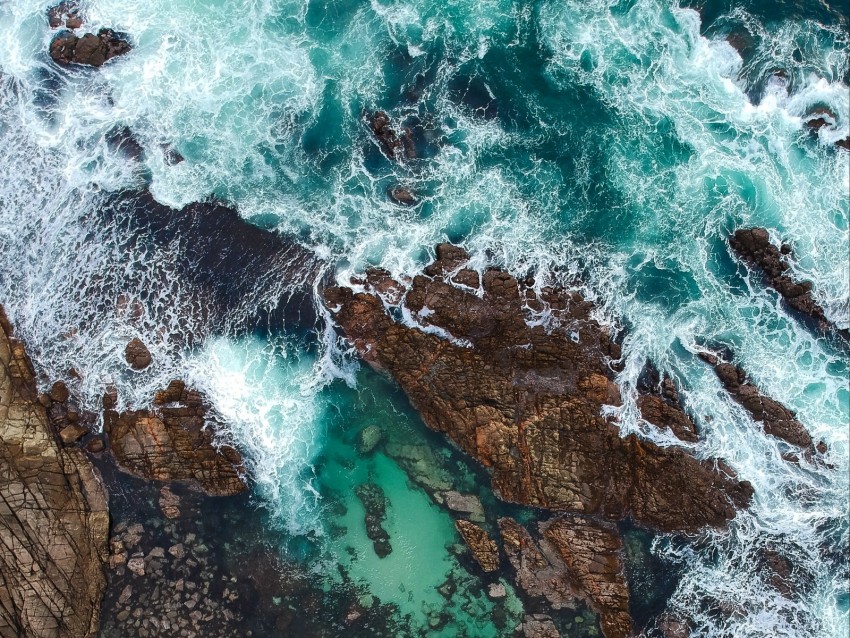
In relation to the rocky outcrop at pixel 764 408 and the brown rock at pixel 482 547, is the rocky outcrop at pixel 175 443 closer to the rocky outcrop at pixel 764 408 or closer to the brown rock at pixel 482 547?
the brown rock at pixel 482 547

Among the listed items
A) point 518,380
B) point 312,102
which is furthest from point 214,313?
point 518,380

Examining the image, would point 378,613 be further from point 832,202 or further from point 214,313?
point 832,202

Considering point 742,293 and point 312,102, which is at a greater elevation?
point 312,102

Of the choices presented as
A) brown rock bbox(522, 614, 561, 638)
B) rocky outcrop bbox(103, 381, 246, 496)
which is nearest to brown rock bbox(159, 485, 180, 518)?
rocky outcrop bbox(103, 381, 246, 496)

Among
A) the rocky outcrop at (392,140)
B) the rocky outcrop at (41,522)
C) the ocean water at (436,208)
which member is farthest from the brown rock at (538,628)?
the rocky outcrop at (392,140)

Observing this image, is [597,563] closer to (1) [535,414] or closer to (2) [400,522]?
(1) [535,414]

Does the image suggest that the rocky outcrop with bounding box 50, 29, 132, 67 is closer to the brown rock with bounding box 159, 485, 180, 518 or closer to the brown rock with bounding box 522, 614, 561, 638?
the brown rock with bounding box 159, 485, 180, 518
